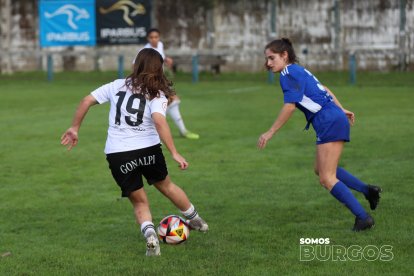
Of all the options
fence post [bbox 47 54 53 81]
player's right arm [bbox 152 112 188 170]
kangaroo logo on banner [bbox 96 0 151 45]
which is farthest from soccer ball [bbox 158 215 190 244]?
kangaroo logo on banner [bbox 96 0 151 45]

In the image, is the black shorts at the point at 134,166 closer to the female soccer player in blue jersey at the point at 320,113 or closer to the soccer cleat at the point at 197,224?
the soccer cleat at the point at 197,224

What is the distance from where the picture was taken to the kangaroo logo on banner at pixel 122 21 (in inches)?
1352

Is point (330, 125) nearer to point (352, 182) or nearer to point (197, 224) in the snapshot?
point (352, 182)

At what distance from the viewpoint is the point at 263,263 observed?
7.14 m

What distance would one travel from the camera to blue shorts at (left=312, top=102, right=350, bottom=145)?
327 inches

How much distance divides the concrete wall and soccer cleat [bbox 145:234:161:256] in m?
25.1

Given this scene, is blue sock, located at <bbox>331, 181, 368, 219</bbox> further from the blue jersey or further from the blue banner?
the blue banner

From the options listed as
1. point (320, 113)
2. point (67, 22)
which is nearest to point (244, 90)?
point (67, 22)

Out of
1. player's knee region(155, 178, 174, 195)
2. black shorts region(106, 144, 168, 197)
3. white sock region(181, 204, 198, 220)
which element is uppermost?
black shorts region(106, 144, 168, 197)

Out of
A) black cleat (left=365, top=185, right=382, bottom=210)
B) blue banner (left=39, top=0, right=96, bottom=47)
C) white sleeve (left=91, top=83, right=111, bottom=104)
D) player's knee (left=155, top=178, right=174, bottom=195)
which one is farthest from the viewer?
blue banner (left=39, top=0, right=96, bottom=47)

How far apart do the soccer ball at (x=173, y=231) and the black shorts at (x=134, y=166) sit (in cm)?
45

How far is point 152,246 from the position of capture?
7.38 metres

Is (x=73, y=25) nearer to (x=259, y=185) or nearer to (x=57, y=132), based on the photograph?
(x=57, y=132)

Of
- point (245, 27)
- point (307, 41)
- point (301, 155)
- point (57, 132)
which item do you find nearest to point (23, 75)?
point (245, 27)
